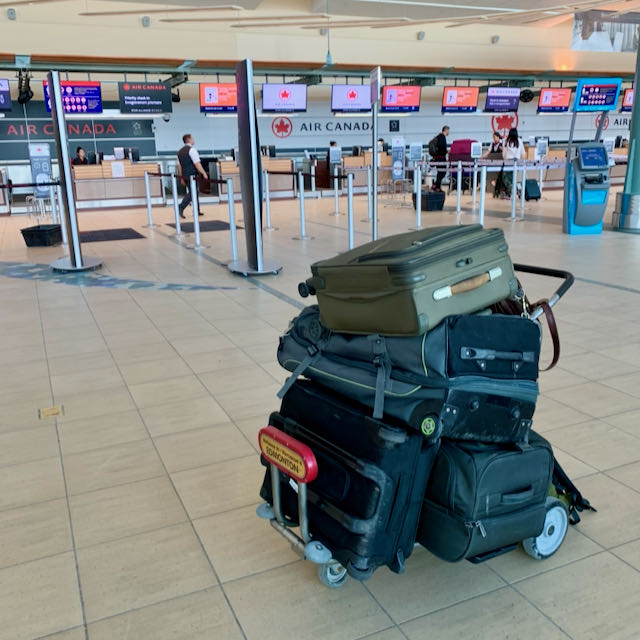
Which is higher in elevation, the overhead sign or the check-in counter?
the overhead sign

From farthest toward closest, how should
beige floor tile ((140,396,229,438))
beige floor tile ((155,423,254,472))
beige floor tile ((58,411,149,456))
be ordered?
1. beige floor tile ((140,396,229,438))
2. beige floor tile ((58,411,149,456))
3. beige floor tile ((155,423,254,472))

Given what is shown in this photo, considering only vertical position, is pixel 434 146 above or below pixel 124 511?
above

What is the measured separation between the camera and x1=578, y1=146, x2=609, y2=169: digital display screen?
8.06m

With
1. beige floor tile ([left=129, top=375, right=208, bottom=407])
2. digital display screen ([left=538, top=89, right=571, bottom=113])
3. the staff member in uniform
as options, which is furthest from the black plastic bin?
digital display screen ([left=538, top=89, right=571, bottom=113])

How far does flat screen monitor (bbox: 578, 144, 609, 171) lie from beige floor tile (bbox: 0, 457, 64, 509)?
7.48m

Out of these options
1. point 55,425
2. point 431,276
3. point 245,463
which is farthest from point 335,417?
point 55,425

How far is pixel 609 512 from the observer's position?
216 cm

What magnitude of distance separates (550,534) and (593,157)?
7.32 metres

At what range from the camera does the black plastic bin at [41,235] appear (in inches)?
337

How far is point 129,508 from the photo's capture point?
7.45 feet

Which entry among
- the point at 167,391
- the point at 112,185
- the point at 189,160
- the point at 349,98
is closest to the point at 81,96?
the point at 112,185

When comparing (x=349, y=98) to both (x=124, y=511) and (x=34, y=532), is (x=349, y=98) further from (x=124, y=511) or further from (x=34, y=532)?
(x=34, y=532)

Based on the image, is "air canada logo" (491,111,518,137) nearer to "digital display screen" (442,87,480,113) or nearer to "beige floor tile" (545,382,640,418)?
"digital display screen" (442,87,480,113)

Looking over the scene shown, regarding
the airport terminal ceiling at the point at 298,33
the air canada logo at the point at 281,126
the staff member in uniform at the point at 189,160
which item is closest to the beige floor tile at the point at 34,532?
the staff member in uniform at the point at 189,160
